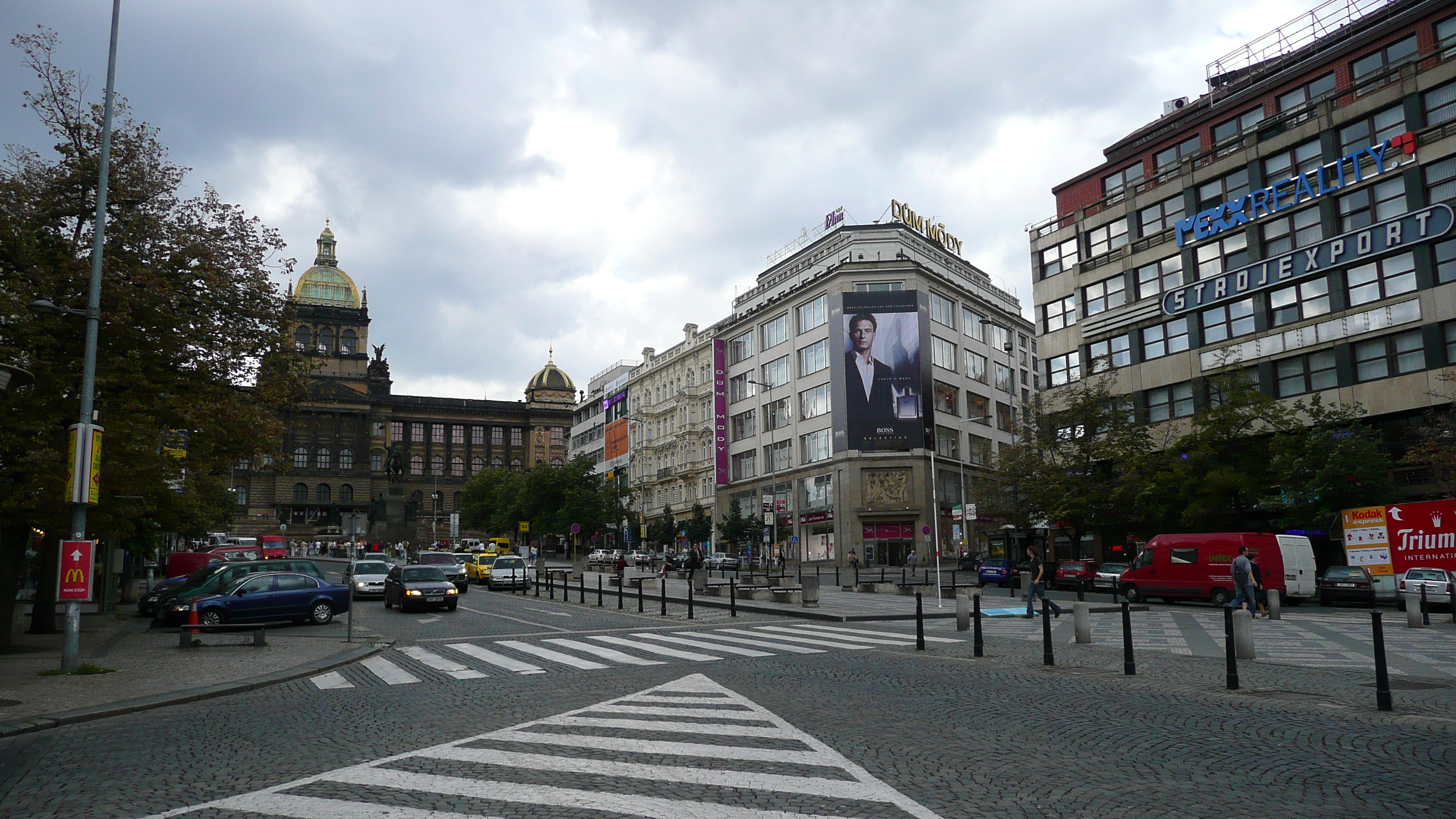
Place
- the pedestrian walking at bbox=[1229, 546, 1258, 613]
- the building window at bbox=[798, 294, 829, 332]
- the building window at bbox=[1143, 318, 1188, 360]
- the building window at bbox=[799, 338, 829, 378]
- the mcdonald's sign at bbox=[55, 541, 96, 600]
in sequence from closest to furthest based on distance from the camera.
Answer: the mcdonald's sign at bbox=[55, 541, 96, 600] < the pedestrian walking at bbox=[1229, 546, 1258, 613] < the building window at bbox=[1143, 318, 1188, 360] < the building window at bbox=[799, 338, 829, 378] < the building window at bbox=[798, 294, 829, 332]

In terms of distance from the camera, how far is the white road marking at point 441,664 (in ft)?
48.0

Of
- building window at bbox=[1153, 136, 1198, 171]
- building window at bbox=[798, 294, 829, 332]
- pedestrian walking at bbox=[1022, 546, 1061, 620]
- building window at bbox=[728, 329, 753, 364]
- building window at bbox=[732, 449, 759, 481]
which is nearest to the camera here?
pedestrian walking at bbox=[1022, 546, 1061, 620]

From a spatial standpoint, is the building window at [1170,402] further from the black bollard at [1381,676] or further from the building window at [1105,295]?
the black bollard at [1381,676]

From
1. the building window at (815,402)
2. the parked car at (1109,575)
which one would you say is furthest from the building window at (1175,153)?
the building window at (815,402)

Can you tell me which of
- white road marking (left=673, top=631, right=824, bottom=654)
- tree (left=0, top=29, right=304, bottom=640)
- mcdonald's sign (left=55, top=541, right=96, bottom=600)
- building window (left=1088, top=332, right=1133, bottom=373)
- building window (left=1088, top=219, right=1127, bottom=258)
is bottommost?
white road marking (left=673, top=631, right=824, bottom=654)

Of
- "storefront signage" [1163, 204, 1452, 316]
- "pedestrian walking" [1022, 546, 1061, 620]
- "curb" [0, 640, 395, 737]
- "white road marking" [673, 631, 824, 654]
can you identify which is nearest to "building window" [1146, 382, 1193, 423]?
"storefront signage" [1163, 204, 1452, 316]

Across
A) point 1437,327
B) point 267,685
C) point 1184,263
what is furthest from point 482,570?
point 1437,327

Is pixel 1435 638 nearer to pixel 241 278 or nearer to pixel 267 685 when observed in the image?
pixel 267 685

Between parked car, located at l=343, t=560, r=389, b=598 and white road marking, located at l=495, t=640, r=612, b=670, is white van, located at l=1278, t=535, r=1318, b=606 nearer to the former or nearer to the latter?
white road marking, located at l=495, t=640, r=612, b=670

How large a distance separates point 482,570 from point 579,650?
31.9 m

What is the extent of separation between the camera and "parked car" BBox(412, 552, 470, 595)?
38.9 meters

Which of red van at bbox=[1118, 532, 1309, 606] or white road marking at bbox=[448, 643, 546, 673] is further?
red van at bbox=[1118, 532, 1309, 606]

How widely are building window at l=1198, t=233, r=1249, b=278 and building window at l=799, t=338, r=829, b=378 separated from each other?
30877 mm

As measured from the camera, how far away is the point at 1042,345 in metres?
57.1
